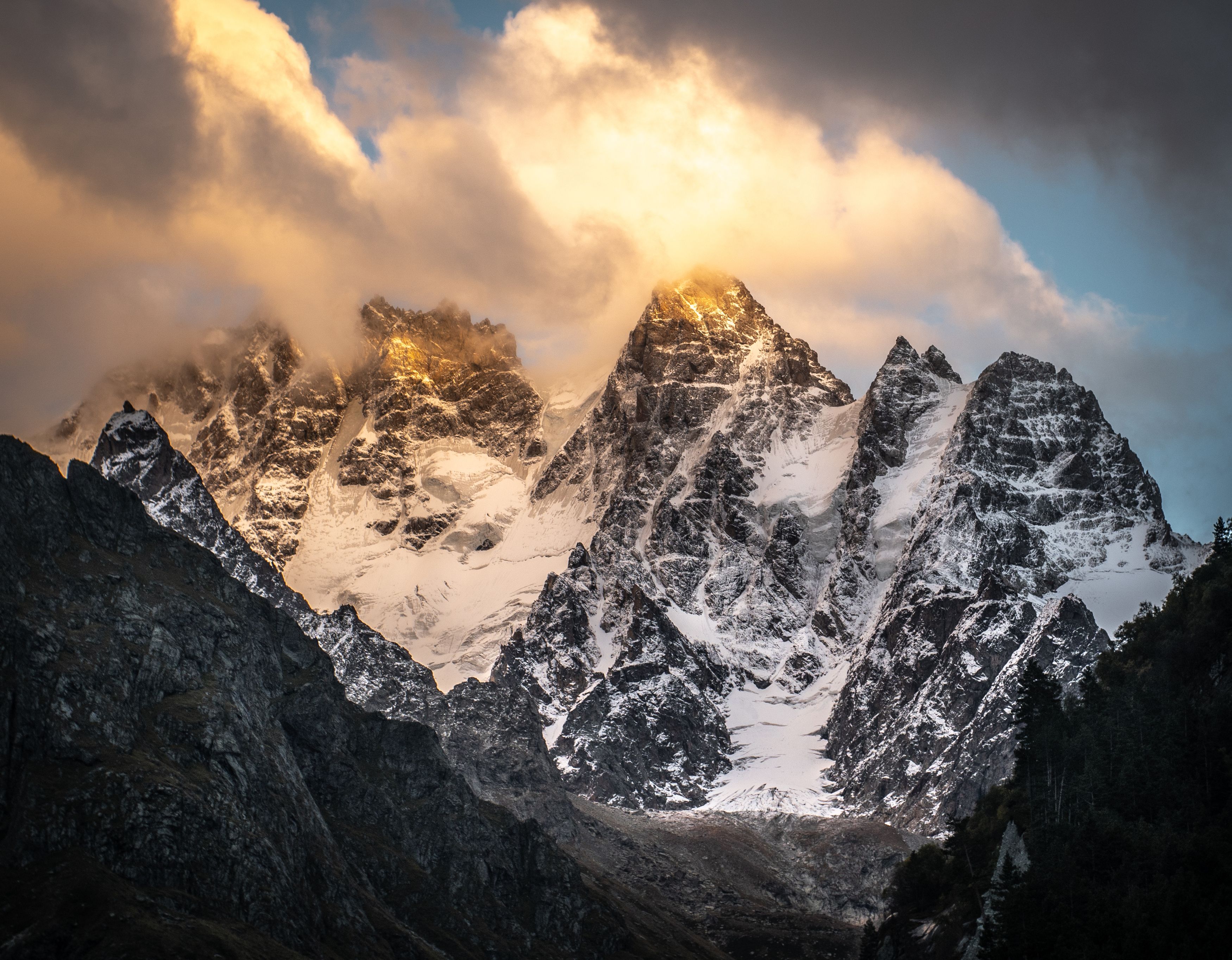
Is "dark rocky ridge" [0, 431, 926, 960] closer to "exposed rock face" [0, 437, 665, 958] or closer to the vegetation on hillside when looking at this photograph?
"exposed rock face" [0, 437, 665, 958]

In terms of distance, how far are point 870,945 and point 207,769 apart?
90.7m

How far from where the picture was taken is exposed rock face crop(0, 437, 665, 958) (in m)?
124

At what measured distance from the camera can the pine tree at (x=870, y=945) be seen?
17300 centimetres

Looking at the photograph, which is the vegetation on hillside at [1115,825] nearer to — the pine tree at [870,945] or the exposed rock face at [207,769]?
the pine tree at [870,945]

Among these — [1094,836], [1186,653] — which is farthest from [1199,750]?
[1186,653]

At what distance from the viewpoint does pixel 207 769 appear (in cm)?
13825

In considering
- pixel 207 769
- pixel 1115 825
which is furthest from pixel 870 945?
pixel 207 769

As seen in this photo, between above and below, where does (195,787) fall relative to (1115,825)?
below

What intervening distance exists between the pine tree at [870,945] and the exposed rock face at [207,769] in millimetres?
31862

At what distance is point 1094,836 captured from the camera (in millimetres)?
121562

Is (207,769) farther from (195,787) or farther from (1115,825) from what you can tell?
(1115,825)

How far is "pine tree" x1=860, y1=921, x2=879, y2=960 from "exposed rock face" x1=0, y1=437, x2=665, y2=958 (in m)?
31.9

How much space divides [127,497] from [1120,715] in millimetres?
117029

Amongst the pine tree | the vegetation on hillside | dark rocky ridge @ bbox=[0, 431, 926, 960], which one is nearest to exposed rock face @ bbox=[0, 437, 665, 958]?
dark rocky ridge @ bbox=[0, 431, 926, 960]
